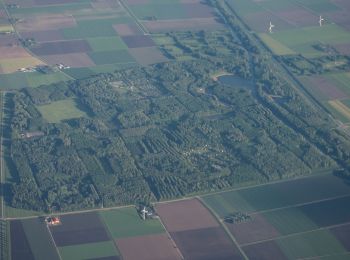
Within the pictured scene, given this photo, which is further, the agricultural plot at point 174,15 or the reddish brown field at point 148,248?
the agricultural plot at point 174,15

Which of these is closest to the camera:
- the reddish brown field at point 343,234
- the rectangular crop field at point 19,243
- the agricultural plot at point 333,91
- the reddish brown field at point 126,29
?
the rectangular crop field at point 19,243

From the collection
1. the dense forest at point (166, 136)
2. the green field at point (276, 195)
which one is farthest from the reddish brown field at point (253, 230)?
the dense forest at point (166, 136)

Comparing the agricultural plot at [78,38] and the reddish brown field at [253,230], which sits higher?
the agricultural plot at [78,38]

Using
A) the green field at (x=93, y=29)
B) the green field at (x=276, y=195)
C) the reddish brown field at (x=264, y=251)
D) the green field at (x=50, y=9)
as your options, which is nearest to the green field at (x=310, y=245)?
the reddish brown field at (x=264, y=251)

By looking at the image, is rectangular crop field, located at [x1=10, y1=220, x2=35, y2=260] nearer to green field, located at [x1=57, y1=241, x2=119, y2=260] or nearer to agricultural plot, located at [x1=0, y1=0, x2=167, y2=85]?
green field, located at [x1=57, y1=241, x2=119, y2=260]

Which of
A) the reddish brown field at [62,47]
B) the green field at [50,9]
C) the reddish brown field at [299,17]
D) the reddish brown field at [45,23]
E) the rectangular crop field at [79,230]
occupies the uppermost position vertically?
the green field at [50,9]

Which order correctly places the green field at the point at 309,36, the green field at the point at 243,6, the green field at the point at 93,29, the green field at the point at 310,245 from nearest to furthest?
the green field at the point at 310,245
the green field at the point at 309,36
the green field at the point at 93,29
the green field at the point at 243,6

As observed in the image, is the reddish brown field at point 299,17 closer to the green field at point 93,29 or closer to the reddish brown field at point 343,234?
the green field at point 93,29

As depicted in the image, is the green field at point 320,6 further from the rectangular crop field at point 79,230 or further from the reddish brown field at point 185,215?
the rectangular crop field at point 79,230
